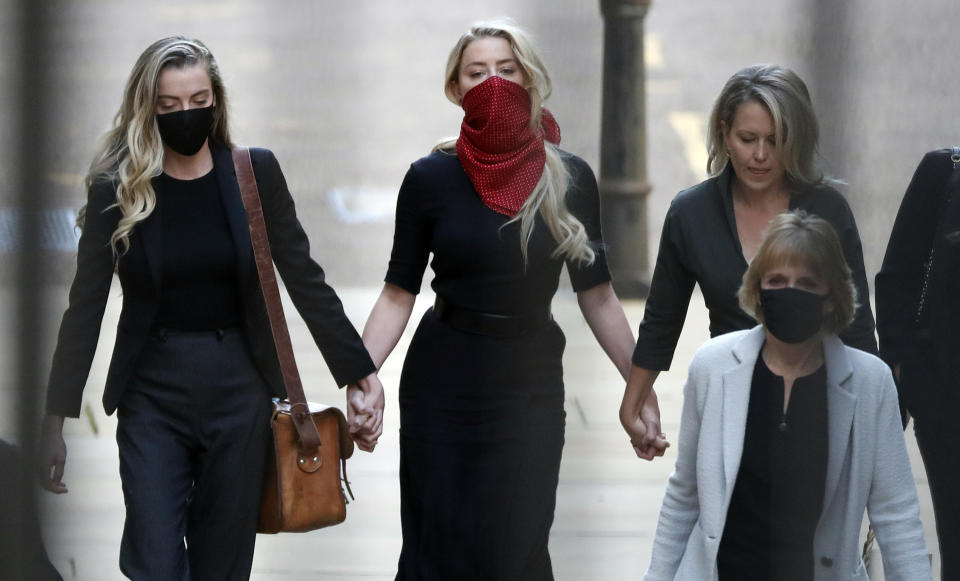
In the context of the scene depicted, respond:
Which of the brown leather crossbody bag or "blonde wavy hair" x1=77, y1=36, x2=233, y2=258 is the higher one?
"blonde wavy hair" x1=77, y1=36, x2=233, y2=258

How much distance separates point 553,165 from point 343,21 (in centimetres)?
59

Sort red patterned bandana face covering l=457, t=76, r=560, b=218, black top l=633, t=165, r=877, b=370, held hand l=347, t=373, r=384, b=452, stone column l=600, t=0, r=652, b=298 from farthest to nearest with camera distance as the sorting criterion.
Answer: held hand l=347, t=373, r=384, b=452, red patterned bandana face covering l=457, t=76, r=560, b=218, black top l=633, t=165, r=877, b=370, stone column l=600, t=0, r=652, b=298

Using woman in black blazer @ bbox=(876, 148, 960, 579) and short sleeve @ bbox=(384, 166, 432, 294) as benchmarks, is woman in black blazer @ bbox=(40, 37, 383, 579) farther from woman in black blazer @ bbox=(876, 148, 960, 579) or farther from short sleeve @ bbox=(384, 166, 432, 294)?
woman in black blazer @ bbox=(876, 148, 960, 579)

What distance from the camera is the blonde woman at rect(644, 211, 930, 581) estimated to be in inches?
93.1

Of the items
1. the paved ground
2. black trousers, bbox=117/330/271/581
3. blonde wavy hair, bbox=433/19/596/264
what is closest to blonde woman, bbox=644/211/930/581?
the paved ground

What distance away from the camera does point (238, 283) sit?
2840 millimetres

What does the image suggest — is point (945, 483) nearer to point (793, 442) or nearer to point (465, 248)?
point (793, 442)

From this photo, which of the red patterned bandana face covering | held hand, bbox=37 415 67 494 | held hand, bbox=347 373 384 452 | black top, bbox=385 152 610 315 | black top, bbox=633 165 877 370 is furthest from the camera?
held hand, bbox=347 373 384 452

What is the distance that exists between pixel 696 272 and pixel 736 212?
12 cm

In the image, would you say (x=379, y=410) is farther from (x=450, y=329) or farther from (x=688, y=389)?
(x=688, y=389)

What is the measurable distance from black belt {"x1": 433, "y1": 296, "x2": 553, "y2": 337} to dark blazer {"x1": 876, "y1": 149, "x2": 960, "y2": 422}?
1.78ft

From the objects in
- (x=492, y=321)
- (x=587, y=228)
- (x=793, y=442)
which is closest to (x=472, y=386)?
(x=492, y=321)

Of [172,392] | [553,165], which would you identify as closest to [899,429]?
[553,165]

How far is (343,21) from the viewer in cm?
227
